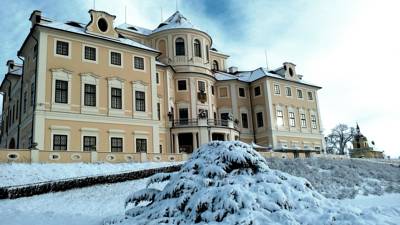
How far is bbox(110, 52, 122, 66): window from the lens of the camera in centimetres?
3053

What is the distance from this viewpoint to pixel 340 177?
85.5ft

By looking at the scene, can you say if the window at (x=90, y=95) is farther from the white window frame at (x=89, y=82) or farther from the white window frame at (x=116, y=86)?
the white window frame at (x=116, y=86)

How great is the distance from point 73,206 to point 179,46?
26.5 m

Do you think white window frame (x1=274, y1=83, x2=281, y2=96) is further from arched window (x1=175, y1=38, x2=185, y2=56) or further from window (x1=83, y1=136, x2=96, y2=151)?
window (x1=83, y1=136, x2=96, y2=151)

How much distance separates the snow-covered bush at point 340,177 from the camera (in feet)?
72.8

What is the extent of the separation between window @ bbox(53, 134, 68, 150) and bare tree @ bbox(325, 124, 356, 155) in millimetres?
61490

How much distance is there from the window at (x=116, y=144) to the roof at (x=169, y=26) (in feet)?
52.3

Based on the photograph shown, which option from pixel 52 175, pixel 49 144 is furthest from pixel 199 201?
pixel 49 144

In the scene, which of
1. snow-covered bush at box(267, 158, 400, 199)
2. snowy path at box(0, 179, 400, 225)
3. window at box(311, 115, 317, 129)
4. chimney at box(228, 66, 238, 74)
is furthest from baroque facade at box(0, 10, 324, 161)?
snow-covered bush at box(267, 158, 400, 199)

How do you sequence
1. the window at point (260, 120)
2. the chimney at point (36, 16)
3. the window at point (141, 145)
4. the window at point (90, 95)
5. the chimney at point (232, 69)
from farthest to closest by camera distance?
the chimney at point (232, 69)
the window at point (260, 120)
the window at point (141, 145)
the window at point (90, 95)
the chimney at point (36, 16)

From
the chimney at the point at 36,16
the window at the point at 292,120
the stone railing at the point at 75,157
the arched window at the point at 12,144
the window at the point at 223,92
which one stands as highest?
the chimney at the point at 36,16

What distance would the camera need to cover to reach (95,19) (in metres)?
30.7

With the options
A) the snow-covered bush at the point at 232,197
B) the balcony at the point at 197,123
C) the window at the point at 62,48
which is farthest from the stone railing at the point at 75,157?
the snow-covered bush at the point at 232,197

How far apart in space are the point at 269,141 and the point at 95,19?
22.3 metres
